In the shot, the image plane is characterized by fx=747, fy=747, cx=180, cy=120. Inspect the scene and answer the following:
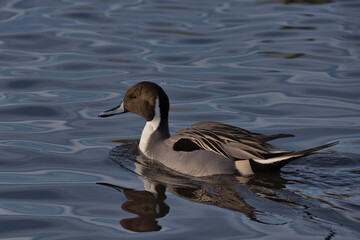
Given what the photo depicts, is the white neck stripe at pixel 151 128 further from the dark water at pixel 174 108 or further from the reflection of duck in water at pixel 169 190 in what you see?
the reflection of duck in water at pixel 169 190

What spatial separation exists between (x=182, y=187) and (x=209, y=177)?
0.46 metres

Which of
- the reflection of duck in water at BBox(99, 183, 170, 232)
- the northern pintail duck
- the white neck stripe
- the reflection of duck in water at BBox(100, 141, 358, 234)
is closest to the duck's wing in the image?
the northern pintail duck

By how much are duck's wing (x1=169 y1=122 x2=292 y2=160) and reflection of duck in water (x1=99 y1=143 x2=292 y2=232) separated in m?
0.25

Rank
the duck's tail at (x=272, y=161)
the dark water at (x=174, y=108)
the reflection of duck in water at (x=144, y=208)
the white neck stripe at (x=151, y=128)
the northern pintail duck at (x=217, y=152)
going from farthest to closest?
the white neck stripe at (x=151, y=128) < the northern pintail duck at (x=217, y=152) < the duck's tail at (x=272, y=161) < the dark water at (x=174, y=108) < the reflection of duck in water at (x=144, y=208)

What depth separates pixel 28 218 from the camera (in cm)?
611

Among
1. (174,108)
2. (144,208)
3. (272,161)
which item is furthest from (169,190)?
(174,108)

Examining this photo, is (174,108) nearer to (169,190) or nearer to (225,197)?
(169,190)

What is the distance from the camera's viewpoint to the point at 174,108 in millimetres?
9828

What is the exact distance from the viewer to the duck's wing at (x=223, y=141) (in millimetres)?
7355

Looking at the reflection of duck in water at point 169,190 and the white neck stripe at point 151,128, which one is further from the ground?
the white neck stripe at point 151,128

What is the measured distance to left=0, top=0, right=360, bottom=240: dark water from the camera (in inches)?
240

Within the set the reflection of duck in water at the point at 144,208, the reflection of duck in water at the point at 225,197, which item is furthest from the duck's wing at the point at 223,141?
the reflection of duck in water at the point at 144,208

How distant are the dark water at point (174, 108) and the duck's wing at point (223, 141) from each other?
0.27 m

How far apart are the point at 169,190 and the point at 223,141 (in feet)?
3.11
